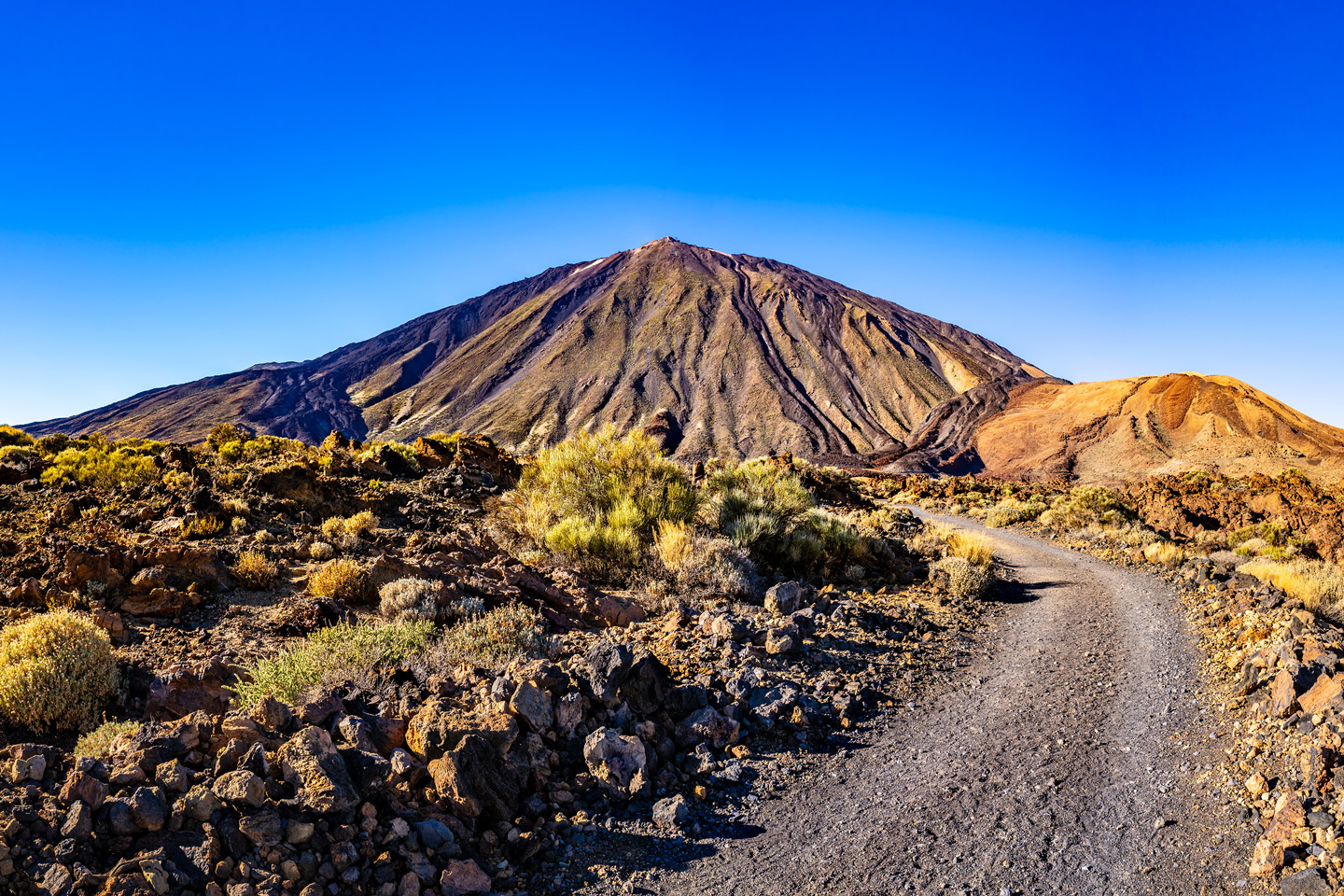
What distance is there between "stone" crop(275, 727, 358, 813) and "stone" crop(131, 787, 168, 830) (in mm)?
499

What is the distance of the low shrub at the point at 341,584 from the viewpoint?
754 centimetres

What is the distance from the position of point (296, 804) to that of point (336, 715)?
2.47ft

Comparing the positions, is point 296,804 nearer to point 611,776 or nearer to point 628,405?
point 611,776

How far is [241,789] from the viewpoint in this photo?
323cm

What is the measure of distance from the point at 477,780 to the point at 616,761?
0.93 metres

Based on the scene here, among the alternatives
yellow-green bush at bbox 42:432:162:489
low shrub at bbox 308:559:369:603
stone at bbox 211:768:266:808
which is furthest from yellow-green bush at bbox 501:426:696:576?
yellow-green bush at bbox 42:432:162:489

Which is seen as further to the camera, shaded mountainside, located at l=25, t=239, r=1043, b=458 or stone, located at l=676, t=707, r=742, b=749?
shaded mountainside, located at l=25, t=239, r=1043, b=458

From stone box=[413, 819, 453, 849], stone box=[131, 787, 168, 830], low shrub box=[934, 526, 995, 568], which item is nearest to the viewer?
stone box=[131, 787, 168, 830]

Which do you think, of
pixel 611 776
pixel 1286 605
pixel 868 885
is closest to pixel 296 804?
pixel 611 776

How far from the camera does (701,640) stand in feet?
21.8

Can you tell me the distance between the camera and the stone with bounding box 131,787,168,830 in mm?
3080

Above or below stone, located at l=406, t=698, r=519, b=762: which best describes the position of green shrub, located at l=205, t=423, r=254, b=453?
above

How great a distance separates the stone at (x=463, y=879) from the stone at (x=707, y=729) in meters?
1.76

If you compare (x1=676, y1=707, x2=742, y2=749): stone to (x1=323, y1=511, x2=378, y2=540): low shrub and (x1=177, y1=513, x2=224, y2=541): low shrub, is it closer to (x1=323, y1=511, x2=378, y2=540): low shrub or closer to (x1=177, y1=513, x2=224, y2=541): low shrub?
(x1=323, y1=511, x2=378, y2=540): low shrub
